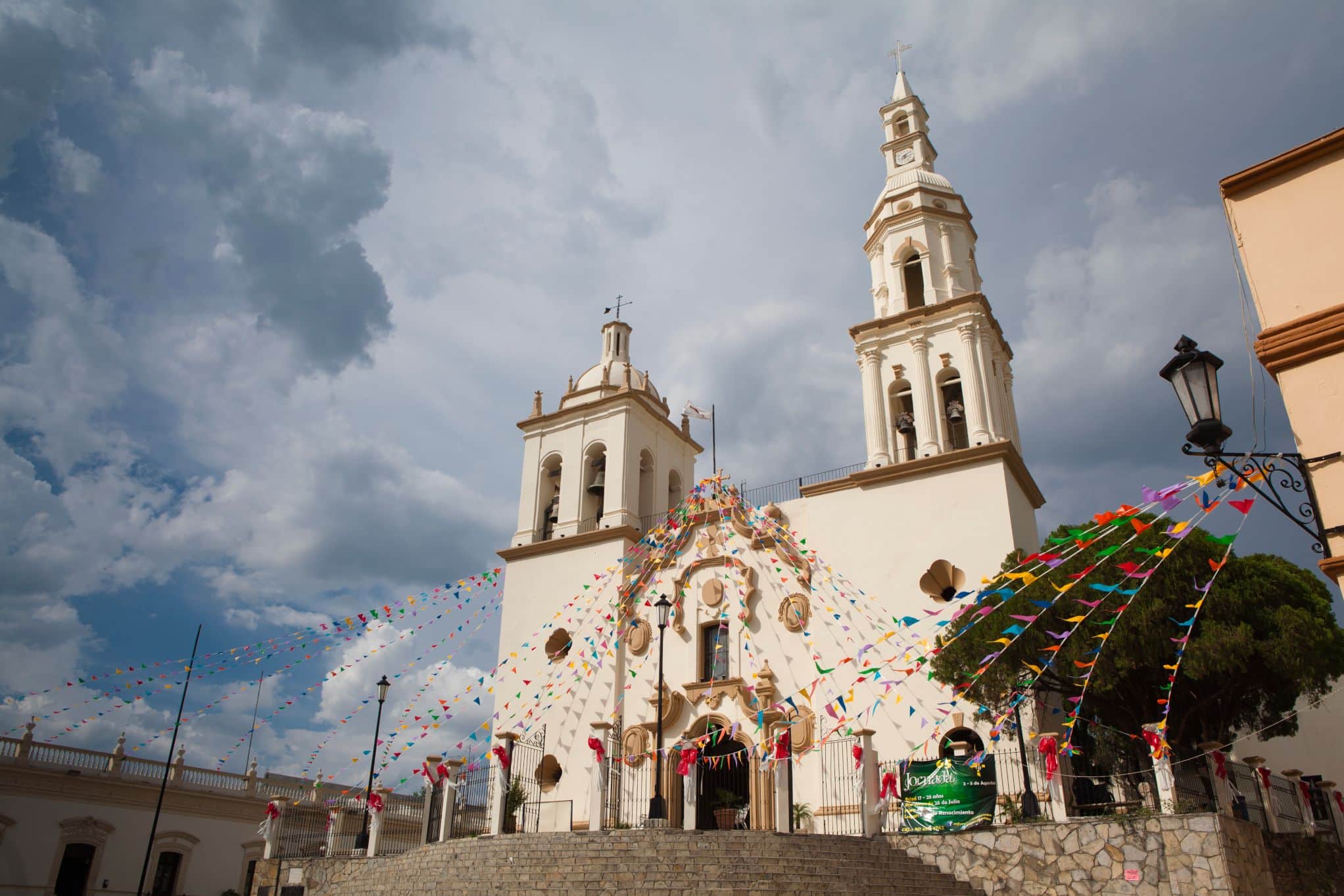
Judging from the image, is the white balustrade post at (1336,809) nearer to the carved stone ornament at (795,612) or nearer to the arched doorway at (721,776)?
the carved stone ornament at (795,612)

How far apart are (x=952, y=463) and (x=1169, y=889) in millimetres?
8668

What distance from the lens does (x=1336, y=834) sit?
1627 centimetres

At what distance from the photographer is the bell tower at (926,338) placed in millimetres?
19766

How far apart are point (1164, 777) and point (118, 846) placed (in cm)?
2326

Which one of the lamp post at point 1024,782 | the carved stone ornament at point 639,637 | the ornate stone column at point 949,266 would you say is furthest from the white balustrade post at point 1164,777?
the ornate stone column at point 949,266

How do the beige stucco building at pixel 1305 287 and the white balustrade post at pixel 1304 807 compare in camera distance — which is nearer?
the beige stucco building at pixel 1305 287

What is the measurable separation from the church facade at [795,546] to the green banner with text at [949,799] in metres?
1.31

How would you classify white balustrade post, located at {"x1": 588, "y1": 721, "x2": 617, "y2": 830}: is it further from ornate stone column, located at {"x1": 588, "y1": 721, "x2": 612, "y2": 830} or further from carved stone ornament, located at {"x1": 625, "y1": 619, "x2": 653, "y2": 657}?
carved stone ornament, located at {"x1": 625, "y1": 619, "x2": 653, "y2": 657}

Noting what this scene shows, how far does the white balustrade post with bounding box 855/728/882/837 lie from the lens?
14438 mm

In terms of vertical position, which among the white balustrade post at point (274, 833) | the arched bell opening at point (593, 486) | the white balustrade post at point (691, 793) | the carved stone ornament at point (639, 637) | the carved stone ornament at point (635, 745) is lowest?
the white balustrade post at point (274, 833)

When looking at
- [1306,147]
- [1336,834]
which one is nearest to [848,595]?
[1336,834]

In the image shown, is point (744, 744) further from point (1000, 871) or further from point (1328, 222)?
point (1328, 222)

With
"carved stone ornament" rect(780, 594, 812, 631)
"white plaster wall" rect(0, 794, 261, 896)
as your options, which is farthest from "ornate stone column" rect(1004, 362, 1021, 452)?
"white plaster wall" rect(0, 794, 261, 896)

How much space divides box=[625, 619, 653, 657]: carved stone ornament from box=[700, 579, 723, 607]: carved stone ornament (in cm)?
138
